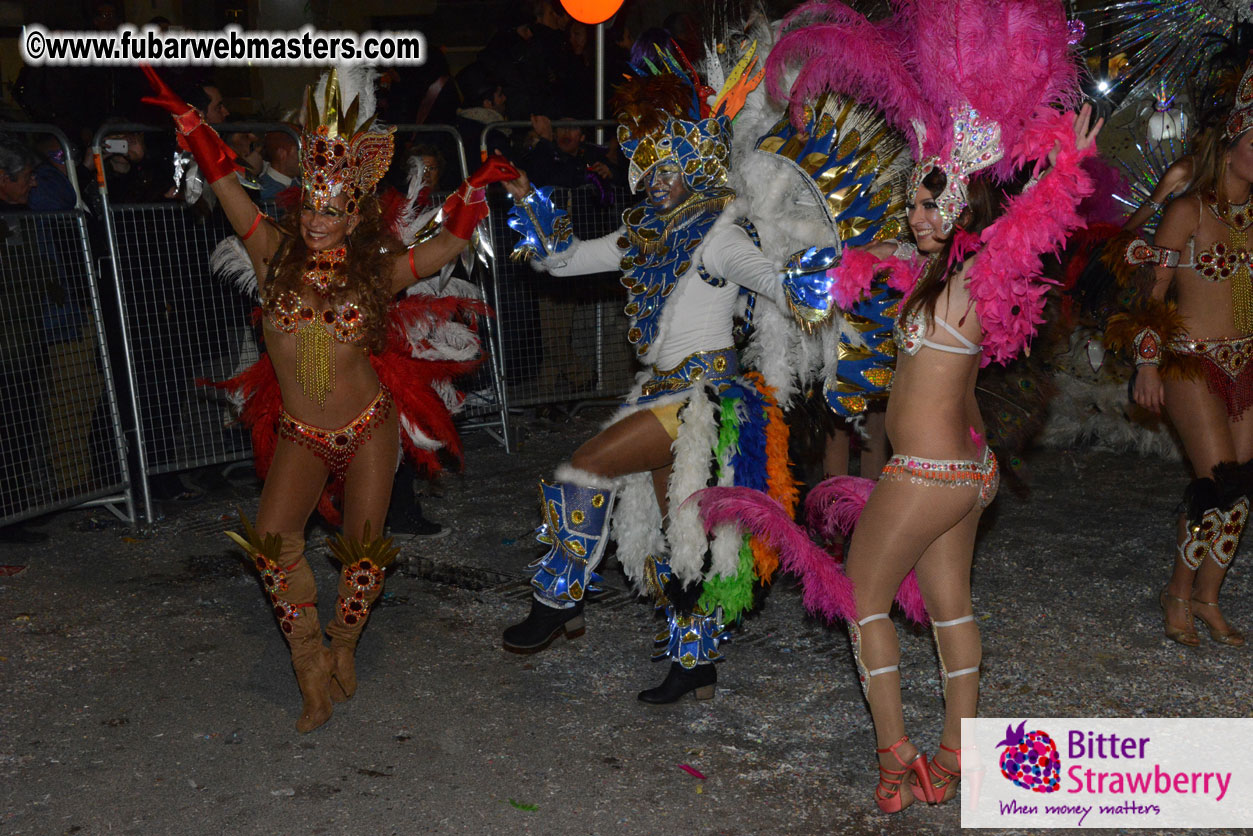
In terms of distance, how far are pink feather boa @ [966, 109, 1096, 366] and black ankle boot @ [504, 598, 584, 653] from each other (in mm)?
2089

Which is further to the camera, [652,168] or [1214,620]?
[1214,620]

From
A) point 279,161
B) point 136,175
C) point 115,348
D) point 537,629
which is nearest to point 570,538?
point 537,629

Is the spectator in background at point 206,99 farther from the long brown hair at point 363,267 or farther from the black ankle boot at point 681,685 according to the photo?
the black ankle boot at point 681,685

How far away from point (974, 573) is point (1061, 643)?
2.76ft

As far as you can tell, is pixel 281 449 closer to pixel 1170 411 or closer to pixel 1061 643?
pixel 1061 643

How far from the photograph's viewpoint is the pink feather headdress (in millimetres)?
2912

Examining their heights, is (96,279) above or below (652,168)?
below

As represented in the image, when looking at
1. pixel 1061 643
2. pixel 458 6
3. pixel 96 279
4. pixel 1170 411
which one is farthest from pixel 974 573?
pixel 458 6

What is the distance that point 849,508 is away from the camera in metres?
3.45

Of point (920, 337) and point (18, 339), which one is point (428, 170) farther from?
point (920, 337)

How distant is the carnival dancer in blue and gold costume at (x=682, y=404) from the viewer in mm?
3842

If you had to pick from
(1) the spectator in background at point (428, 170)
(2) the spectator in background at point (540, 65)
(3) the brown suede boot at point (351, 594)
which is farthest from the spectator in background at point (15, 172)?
(2) the spectator in background at point (540, 65)

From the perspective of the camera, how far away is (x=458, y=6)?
13.1 metres

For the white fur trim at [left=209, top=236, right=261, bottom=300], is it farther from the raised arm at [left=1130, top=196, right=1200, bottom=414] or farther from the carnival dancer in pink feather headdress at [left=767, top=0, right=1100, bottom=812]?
the raised arm at [left=1130, top=196, right=1200, bottom=414]
